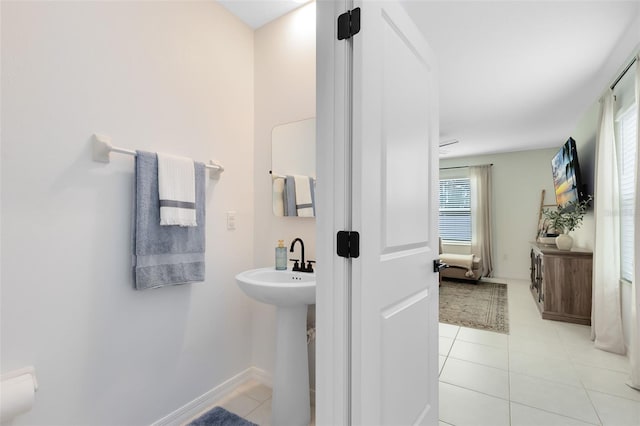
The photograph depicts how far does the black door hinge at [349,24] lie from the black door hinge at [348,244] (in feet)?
2.15

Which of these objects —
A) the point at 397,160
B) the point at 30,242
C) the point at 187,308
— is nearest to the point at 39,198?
the point at 30,242

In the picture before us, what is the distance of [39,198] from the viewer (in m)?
1.24

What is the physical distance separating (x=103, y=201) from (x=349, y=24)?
52.5 inches

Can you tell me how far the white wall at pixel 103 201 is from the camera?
47.1 inches

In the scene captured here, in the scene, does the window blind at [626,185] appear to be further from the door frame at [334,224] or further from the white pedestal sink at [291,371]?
the door frame at [334,224]

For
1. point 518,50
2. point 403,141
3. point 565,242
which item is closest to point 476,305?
point 565,242

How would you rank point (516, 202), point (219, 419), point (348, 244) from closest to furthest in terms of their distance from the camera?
point (348, 244) → point (219, 419) → point (516, 202)

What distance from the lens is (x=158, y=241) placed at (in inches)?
62.3

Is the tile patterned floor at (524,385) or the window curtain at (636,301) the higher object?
the window curtain at (636,301)

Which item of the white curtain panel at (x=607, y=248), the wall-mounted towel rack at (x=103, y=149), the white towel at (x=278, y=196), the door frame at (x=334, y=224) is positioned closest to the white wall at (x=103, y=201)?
the wall-mounted towel rack at (x=103, y=149)

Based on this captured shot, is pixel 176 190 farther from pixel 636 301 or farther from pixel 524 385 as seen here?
pixel 636 301

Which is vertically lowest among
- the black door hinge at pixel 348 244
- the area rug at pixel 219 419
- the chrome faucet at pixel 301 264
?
the area rug at pixel 219 419

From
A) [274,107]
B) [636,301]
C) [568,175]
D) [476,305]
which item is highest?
[274,107]

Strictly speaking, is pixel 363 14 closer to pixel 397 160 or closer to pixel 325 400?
pixel 397 160
